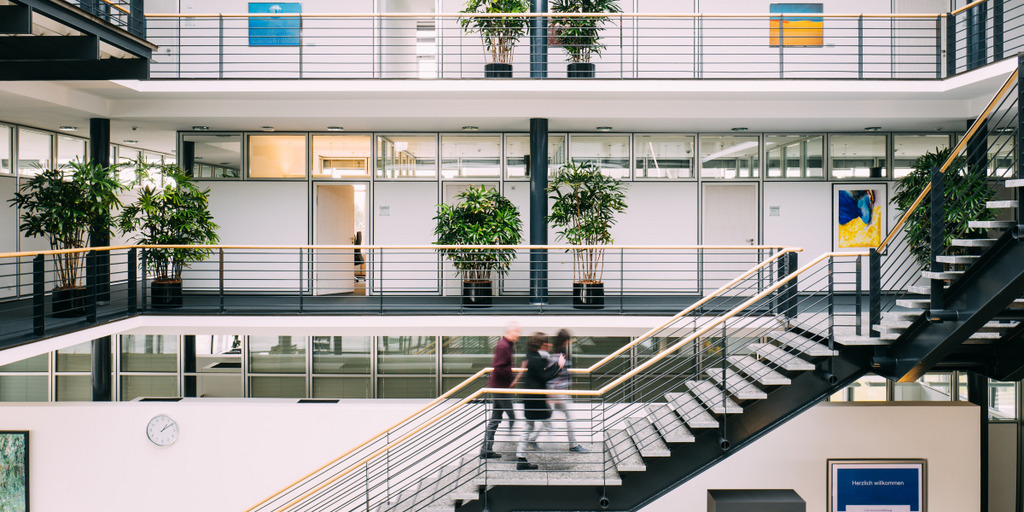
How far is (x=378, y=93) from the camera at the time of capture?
8617 millimetres

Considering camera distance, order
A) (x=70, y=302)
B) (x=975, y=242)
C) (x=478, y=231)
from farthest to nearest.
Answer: (x=478, y=231), (x=70, y=302), (x=975, y=242)

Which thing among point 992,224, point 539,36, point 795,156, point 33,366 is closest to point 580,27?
point 539,36

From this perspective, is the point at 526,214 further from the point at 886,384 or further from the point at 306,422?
the point at 886,384

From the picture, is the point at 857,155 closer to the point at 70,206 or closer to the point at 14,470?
the point at 70,206

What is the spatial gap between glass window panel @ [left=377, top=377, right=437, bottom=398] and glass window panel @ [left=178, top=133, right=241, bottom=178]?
4358 millimetres

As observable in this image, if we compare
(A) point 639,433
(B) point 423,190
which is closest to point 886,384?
(A) point 639,433

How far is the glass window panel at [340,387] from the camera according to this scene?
990 centimetres

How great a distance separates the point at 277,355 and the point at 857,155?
10.2 meters

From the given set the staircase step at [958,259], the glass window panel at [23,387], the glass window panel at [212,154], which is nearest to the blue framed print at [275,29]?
the glass window panel at [212,154]

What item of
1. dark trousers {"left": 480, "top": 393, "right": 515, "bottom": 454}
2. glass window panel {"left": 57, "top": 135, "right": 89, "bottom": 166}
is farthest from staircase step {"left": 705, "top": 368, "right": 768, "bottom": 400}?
glass window panel {"left": 57, "top": 135, "right": 89, "bottom": 166}

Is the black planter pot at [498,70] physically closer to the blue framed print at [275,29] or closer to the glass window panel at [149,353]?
the blue framed print at [275,29]

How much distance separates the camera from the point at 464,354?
32.6ft

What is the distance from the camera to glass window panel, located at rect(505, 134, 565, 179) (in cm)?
1037

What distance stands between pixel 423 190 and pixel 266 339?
3.52 m
